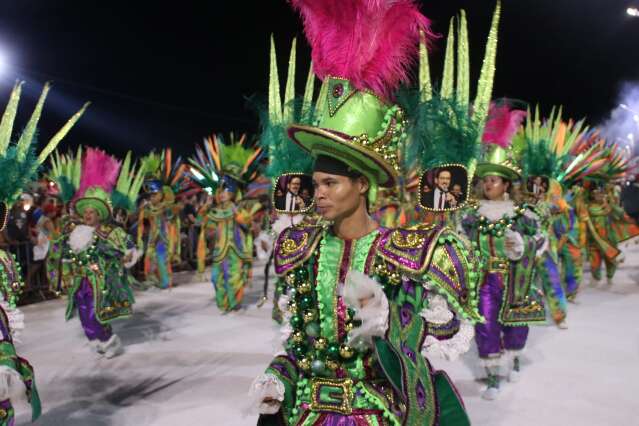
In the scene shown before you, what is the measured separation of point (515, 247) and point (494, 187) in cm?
61

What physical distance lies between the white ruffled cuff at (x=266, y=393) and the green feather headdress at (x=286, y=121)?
119cm

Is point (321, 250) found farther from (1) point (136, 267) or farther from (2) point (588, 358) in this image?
(1) point (136, 267)

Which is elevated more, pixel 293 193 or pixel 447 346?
pixel 293 193

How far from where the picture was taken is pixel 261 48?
18.7 meters

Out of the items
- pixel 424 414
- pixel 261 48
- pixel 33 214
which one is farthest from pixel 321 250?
pixel 261 48

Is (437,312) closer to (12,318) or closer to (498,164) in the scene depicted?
(12,318)

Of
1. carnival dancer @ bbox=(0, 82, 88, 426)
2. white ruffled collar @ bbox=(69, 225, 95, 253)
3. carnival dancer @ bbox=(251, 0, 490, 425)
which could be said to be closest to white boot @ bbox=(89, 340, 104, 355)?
white ruffled collar @ bbox=(69, 225, 95, 253)

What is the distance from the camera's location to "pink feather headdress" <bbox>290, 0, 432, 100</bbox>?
94.3 inches

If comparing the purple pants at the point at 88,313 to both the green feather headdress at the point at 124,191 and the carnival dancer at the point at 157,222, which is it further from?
the carnival dancer at the point at 157,222

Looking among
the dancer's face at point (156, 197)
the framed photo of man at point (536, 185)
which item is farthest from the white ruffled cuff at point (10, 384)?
the dancer's face at point (156, 197)

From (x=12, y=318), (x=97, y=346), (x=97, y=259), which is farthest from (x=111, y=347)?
(x=12, y=318)

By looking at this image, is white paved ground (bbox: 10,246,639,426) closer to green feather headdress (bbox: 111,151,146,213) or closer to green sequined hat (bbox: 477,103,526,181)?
green feather headdress (bbox: 111,151,146,213)

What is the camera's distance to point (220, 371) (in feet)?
20.5

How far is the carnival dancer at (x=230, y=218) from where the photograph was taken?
9539 millimetres
